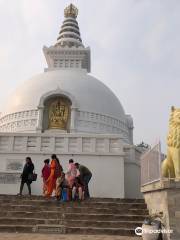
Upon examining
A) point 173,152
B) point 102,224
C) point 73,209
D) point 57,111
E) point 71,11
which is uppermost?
point 71,11

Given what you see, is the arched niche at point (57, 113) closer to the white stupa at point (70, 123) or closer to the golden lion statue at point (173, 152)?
the white stupa at point (70, 123)

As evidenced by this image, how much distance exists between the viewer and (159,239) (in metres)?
6.21

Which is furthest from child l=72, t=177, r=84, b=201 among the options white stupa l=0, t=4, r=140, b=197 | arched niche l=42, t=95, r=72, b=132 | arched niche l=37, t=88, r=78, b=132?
arched niche l=42, t=95, r=72, b=132

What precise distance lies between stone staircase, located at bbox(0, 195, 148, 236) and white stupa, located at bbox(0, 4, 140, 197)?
4.90 m

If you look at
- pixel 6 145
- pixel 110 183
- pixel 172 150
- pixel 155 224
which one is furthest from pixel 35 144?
pixel 155 224

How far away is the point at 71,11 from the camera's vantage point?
3634 centimetres

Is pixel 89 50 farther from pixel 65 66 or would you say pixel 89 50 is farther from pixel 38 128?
pixel 38 128

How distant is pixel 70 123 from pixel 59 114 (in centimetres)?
99

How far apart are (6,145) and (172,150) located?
9.40 metres

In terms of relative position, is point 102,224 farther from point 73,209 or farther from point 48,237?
point 48,237

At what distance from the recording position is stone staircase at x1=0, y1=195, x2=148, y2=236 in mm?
7586

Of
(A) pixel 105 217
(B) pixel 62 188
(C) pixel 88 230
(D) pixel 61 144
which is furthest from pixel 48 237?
(D) pixel 61 144

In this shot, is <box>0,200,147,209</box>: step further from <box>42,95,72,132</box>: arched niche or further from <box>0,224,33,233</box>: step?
<box>42,95,72,132</box>: arched niche

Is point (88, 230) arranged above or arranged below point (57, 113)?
below
